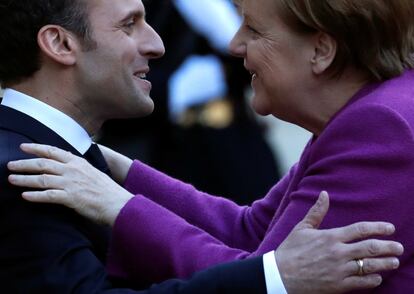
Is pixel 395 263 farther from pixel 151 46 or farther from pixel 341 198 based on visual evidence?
pixel 151 46

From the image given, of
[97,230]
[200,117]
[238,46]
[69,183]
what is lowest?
[200,117]

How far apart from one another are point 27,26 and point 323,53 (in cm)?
81

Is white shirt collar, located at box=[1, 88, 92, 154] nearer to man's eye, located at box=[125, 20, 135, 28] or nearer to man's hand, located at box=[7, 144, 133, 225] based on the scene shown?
man's hand, located at box=[7, 144, 133, 225]

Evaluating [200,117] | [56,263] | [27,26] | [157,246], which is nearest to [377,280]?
[157,246]

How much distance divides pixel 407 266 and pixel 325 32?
0.63 m

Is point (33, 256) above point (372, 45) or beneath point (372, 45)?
beneath

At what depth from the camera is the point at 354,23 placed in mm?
3281

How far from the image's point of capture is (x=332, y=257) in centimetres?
301

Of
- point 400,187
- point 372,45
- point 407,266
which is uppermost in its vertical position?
point 372,45

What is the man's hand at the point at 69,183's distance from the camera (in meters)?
3.19

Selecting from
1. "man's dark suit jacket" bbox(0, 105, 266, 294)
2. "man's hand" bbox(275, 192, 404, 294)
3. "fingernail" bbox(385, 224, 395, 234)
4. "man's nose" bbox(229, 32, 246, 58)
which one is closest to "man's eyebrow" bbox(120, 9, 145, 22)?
"man's nose" bbox(229, 32, 246, 58)

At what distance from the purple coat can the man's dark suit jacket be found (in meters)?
0.13

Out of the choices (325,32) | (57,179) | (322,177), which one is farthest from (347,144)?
(57,179)

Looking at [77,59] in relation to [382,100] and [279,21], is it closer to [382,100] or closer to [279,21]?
[279,21]
